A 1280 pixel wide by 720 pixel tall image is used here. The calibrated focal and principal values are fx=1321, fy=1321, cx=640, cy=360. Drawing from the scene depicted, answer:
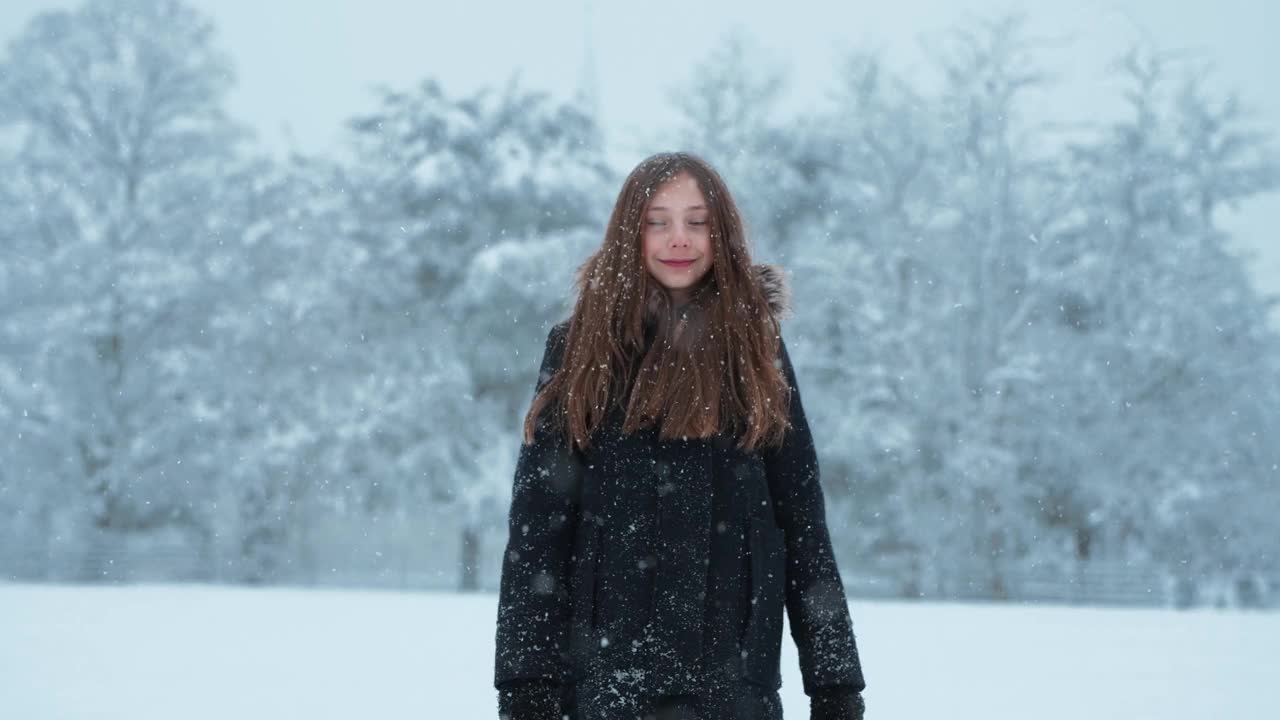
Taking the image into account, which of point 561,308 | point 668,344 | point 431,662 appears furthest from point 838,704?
point 561,308

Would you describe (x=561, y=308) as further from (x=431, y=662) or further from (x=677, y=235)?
(x=677, y=235)

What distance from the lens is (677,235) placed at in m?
2.38

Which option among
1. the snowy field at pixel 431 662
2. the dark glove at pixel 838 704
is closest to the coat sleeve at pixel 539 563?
the dark glove at pixel 838 704

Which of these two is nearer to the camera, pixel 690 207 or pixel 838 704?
pixel 838 704

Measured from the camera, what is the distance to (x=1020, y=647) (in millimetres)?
7660

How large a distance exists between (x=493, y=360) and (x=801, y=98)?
20.9 feet

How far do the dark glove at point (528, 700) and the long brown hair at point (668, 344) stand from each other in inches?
16.3

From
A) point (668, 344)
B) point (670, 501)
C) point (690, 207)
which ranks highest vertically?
point (690, 207)

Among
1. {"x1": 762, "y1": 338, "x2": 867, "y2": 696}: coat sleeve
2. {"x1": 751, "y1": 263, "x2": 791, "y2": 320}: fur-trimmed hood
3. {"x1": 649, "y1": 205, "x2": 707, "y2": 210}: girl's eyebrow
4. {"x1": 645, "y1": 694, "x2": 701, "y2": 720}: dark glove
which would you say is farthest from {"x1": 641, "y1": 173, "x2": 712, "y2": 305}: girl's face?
{"x1": 645, "y1": 694, "x2": 701, "y2": 720}: dark glove

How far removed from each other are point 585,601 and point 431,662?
4.79m

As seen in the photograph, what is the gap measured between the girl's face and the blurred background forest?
14811mm

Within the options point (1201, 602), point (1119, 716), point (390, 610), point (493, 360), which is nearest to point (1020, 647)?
point (1119, 716)

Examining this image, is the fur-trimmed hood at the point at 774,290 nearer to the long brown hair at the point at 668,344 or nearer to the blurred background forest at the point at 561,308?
the long brown hair at the point at 668,344

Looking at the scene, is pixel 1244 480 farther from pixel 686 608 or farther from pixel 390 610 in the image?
pixel 686 608
